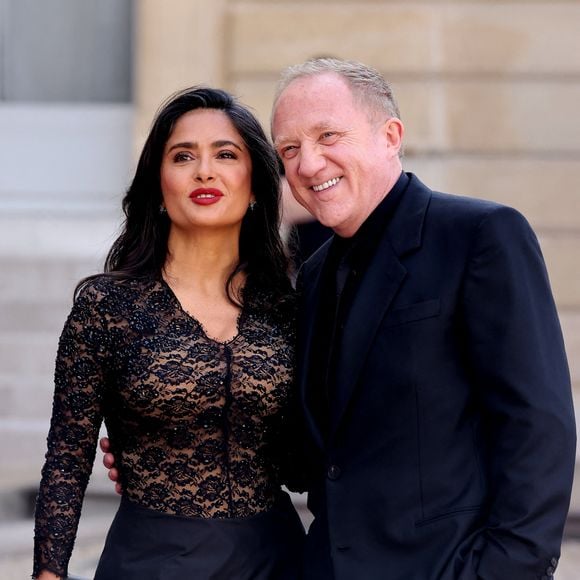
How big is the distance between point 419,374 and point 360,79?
2.46ft

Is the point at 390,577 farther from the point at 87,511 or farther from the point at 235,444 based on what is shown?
the point at 87,511

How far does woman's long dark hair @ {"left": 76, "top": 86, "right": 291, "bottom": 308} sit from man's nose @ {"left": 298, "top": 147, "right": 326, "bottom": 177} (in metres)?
0.42

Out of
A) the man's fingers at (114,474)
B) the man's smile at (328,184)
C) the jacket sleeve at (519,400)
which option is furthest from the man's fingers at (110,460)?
the jacket sleeve at (519,400)

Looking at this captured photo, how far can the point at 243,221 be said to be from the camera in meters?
3.52

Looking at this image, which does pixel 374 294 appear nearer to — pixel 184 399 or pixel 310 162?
pixel 310 162

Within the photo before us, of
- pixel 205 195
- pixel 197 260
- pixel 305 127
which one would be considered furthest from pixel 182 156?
pixel 305 127

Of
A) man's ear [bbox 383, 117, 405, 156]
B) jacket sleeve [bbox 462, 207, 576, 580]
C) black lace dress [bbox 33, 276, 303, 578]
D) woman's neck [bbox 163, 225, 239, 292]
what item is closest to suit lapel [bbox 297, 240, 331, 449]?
black lace dress [bbox 33, 276, 303, 578]

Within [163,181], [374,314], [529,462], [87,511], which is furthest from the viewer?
[87,511]

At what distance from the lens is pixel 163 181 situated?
128 inches

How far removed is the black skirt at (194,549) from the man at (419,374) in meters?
0.19

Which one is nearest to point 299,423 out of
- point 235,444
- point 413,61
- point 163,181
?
point 235,444

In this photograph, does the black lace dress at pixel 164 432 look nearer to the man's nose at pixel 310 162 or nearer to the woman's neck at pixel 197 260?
the woman's neck at pixel 197 260

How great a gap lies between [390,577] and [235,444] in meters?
0.61

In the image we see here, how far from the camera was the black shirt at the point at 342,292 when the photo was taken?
2.89 metres
